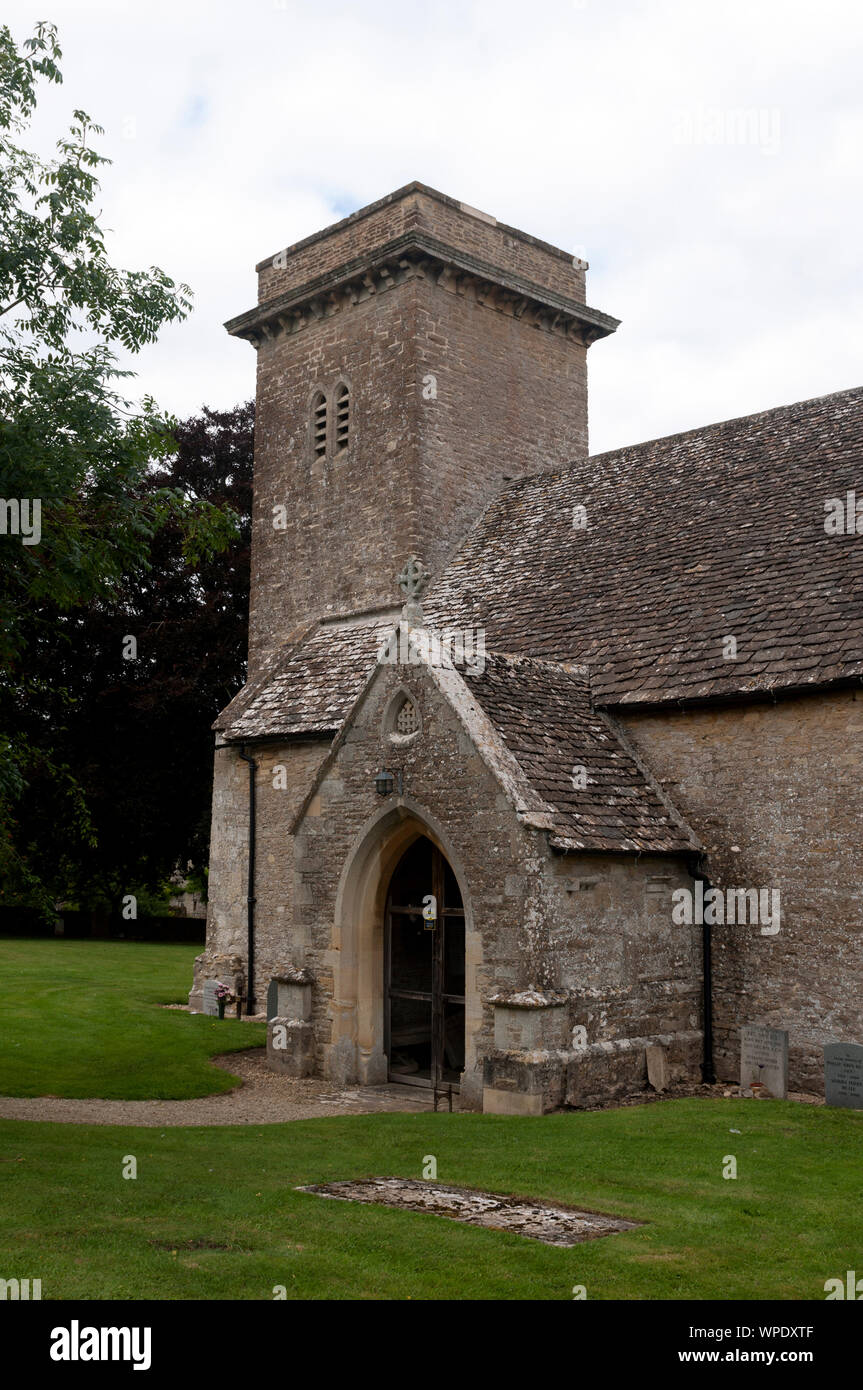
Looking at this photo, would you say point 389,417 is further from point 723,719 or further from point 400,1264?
point 400,1264

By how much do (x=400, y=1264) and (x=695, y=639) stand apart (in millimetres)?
9789

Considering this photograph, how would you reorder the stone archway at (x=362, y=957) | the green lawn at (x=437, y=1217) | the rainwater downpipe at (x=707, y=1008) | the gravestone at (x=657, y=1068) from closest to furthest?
1. the green lawn at (x=437, y=1217)
2. the gravestone at (x=657, y=1068)
3. the rainwater downpipe at (x=707, y=1008)
4. the stone archway at (x=362, y=957)

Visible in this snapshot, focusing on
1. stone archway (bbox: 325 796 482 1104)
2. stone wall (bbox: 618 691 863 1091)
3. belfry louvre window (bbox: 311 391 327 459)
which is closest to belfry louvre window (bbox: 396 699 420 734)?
stone archway (bbox: 325 796 482 1104)

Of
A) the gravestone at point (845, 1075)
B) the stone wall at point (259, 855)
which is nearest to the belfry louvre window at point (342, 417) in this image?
the stone wall at point (259, 855)

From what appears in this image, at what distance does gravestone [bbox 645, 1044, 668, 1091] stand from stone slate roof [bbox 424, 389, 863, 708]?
4.05m

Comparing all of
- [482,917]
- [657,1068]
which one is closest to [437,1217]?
[482,917]

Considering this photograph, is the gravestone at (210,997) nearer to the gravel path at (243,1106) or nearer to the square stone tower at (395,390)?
the gravel path at (243,1106)

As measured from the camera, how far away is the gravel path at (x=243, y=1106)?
480 inches

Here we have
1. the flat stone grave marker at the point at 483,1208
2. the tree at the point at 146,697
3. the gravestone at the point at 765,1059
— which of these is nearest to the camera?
the flat stone grave marker at the point at 483,1208

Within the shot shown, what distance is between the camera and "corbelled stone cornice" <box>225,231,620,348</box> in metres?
21.8

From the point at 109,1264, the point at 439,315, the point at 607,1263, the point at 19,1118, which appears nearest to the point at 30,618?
the point at 19,1118

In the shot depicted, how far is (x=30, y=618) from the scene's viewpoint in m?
10.5

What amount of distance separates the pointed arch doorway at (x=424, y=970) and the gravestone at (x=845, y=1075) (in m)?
4.07

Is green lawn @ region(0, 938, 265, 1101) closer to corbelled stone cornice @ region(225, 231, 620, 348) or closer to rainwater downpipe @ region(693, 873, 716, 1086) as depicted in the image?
rainwater downpipe @ region(693, 873, 716, 1086)
